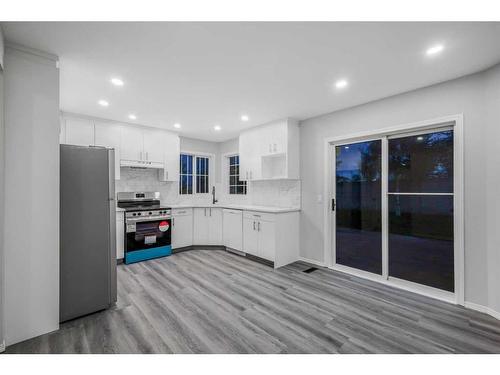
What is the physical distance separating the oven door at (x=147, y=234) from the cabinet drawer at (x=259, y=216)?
1566 mm

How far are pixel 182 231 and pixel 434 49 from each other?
15.2 ft

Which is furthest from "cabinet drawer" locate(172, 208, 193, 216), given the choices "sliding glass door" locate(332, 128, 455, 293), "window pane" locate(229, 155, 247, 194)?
"sliding glass door" locate(332, 128, 455, 293)

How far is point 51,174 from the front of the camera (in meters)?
2.06

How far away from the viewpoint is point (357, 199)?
12.3ft

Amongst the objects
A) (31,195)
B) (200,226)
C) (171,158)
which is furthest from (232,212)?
(31,195)

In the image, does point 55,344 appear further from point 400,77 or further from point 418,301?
point 400,77

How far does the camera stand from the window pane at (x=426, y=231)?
2854mm

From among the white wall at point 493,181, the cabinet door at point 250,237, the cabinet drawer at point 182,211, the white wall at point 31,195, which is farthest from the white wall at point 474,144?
the cabinet drawer at point 182,211

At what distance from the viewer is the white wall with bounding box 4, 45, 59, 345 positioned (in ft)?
6.18

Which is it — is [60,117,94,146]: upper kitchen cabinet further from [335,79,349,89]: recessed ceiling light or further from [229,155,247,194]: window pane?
[335,79,349,89]: recessed ceiling light

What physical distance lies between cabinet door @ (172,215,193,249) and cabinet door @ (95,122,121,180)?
1402 mm

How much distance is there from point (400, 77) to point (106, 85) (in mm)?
3464

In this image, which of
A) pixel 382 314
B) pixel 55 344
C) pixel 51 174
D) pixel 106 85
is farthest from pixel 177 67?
pixel 382 314

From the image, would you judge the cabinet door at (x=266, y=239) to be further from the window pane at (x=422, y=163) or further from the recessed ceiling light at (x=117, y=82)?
the recessed ceiling light at (x=117, y=82)
